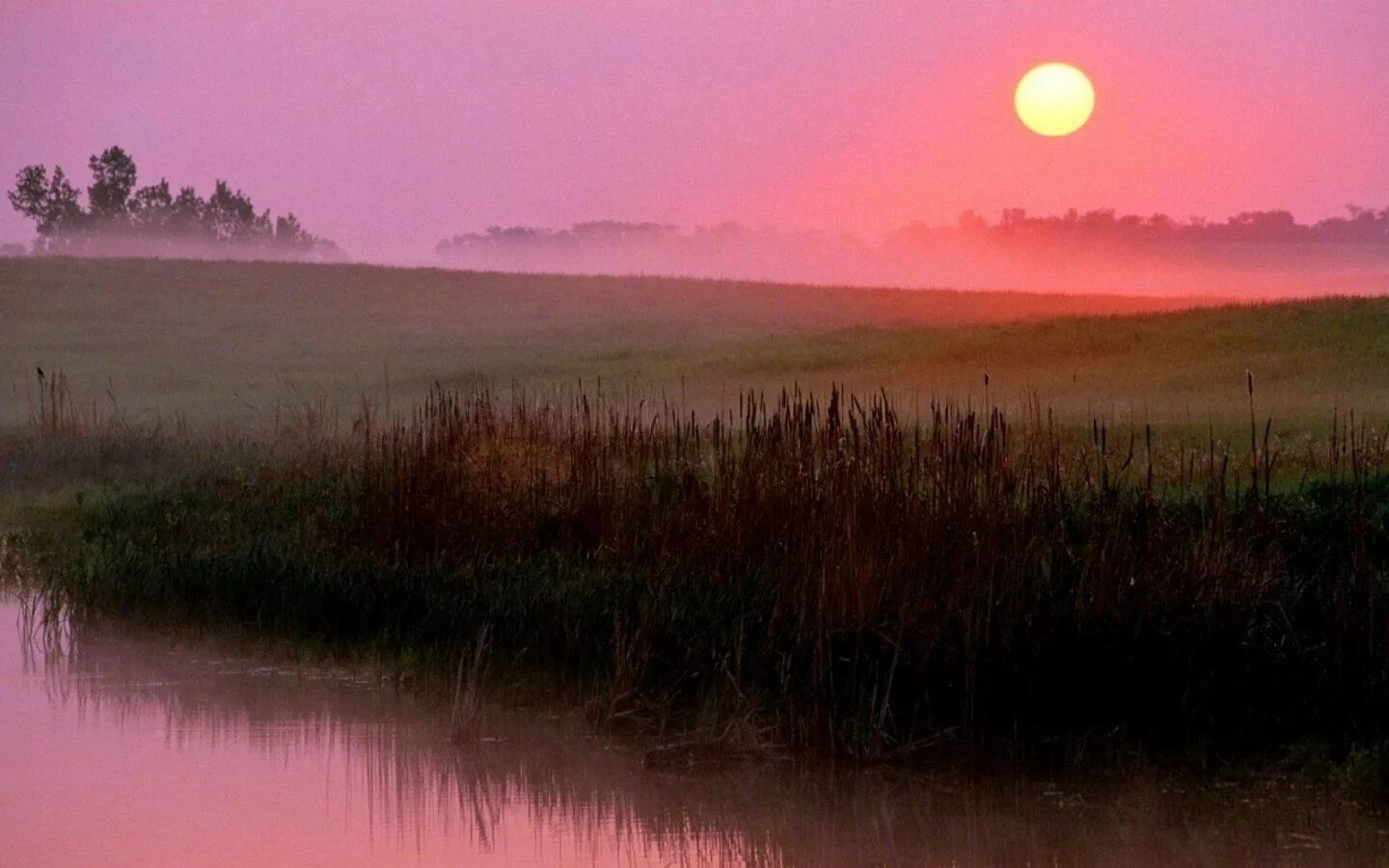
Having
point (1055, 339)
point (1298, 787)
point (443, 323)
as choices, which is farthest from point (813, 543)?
point (443, 323)

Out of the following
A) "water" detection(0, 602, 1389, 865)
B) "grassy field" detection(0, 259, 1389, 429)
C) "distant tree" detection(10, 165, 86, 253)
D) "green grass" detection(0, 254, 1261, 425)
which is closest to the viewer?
"water" detection(0, 602, 1389, 865)

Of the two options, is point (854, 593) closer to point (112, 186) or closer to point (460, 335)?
point (460, 335)

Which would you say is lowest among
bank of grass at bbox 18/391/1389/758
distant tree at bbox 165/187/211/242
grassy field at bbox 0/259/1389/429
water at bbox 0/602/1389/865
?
water at bbox 0/602/1389/865

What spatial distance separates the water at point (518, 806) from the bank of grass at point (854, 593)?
52cm

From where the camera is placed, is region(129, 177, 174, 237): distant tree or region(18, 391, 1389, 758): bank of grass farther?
region(129, 177, 174, 237): distant tree

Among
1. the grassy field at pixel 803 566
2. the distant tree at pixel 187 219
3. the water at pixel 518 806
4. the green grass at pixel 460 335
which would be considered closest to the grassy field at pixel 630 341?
the green grass at pixel 460 335

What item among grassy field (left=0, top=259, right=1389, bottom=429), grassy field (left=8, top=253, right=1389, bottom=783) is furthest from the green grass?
grassy field (left=8, top=253, right=1389, bottom=783)

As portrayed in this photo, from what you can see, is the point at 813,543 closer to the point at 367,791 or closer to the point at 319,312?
the point at 367,791

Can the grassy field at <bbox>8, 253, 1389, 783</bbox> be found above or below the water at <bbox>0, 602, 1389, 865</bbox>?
above

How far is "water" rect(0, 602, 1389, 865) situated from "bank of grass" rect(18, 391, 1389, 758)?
1.71 ft

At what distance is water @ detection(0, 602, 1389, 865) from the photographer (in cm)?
584

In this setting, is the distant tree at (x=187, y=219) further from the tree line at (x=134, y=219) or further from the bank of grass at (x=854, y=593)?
the bank of grass at (x=854, y=593)

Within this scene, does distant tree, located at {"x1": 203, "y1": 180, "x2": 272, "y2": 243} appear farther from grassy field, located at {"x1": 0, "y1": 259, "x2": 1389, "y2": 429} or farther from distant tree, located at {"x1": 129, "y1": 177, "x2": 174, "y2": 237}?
grassy field, located at {"x1": 0, "y1": 259, "x2": 1389, "y2": 429}

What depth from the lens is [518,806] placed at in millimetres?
6383
